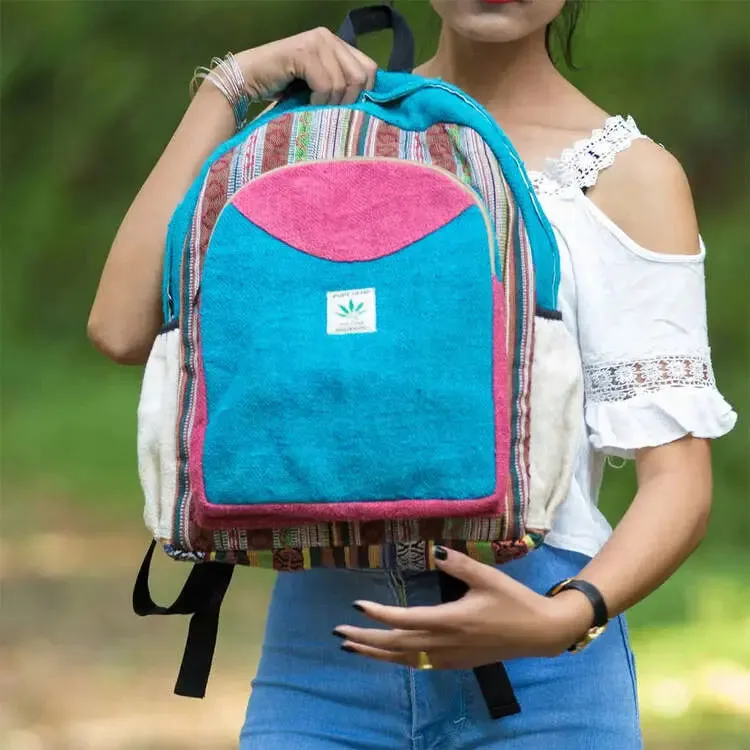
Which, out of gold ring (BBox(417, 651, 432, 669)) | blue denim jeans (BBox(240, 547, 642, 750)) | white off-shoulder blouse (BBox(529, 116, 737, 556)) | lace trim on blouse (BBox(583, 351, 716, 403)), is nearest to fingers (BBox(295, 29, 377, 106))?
white off-shoulder blouse (BBox(529, 116, 737, 556))

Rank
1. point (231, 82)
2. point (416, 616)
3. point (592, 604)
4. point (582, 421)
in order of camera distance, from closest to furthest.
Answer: point (416, 616) < point (592, 604) < point (582, 421) < point (231, 82)

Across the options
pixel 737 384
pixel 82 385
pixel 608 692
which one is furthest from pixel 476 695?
pixel 82 385

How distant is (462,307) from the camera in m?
1.40

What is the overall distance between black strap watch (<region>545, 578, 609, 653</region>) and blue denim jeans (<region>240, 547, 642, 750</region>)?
106 millimetres

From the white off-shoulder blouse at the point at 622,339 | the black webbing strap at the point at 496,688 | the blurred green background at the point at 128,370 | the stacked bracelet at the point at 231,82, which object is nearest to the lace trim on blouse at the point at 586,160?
the white off-shoulder blouse at the point at 622,339

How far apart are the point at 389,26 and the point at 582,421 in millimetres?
518

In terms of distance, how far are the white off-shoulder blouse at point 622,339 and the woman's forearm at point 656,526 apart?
23 mm

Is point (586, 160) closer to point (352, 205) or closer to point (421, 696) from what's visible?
point (352, 205)

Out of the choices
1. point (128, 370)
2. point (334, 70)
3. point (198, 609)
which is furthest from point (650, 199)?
point (128, 370)

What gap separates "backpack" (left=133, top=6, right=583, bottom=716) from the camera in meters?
1.37

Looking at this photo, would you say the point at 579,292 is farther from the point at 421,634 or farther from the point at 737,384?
the point at 737,384

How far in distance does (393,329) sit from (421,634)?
27 centimetres

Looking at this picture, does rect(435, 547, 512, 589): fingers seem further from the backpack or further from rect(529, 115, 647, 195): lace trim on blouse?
rect(529, 115, 647, 195): lace trim on blouse

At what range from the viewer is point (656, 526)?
1.50 metres
